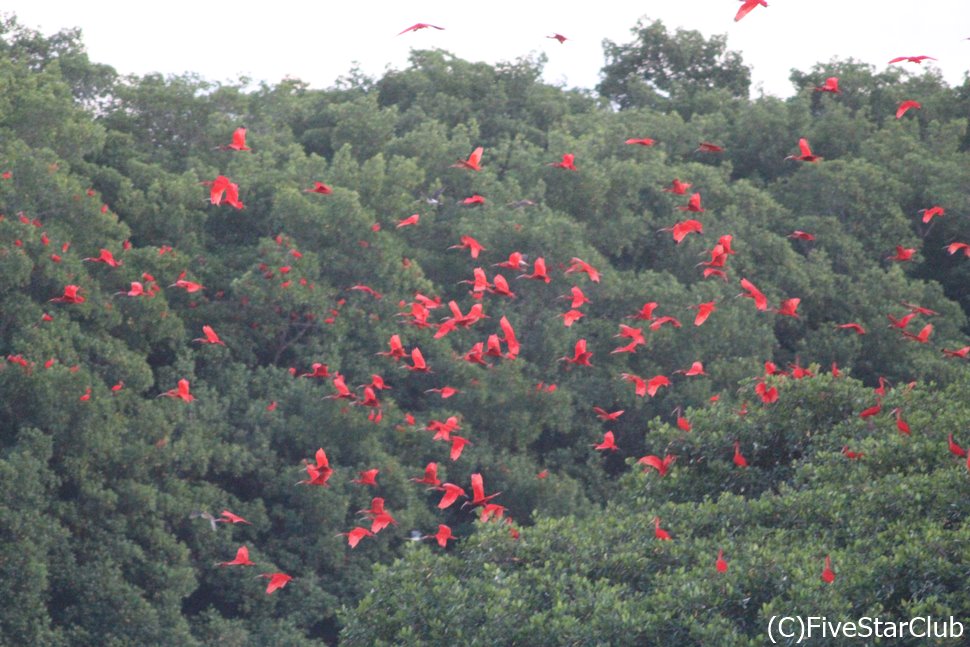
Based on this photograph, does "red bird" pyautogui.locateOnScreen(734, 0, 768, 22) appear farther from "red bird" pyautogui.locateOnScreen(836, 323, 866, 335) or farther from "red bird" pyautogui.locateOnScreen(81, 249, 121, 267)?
"red bird" pyautogui.locateOnScreen(81, 249, 121, 267)

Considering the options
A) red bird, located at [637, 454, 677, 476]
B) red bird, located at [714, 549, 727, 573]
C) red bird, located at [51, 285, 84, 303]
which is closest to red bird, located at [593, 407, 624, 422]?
red bird, located at [637, 454, 677, 476]

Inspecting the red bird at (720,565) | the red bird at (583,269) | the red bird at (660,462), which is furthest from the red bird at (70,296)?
the red bird at (720,565)

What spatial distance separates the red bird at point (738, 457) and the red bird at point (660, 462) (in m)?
0.53

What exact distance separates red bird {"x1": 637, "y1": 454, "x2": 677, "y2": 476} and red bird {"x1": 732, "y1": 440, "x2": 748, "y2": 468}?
53 cm

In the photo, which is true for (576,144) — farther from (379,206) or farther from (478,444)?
(478,444)

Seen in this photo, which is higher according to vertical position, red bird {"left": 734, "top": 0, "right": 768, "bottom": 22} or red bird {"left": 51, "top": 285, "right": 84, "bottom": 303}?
red bird {"left": 734, "top": 0, "right": 768, "bottom": 22}

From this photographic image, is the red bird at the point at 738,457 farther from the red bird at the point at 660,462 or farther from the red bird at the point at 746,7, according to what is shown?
the red bird at the point at 746,7

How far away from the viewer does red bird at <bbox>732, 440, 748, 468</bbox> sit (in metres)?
12.2

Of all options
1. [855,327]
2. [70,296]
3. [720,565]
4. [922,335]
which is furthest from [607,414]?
[70,296]

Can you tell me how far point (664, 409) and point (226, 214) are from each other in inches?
251

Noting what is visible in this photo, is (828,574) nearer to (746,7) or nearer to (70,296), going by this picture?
(746,7)

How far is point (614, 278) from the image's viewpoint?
1975 cm

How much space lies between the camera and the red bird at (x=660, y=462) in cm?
1216

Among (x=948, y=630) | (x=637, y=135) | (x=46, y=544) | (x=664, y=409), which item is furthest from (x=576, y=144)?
(x=948, y=630)
